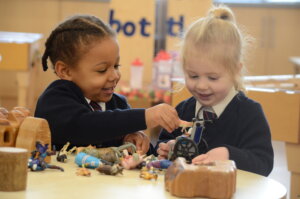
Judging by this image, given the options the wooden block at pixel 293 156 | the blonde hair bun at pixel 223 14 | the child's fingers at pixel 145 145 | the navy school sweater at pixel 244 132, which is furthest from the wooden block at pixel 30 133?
the wooden block at pixel 293 156

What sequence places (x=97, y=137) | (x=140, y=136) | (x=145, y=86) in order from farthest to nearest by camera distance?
(x=145, y=86) → (x=140, y=136) → (x=97, y=137)

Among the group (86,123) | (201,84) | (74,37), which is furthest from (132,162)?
(74,37)

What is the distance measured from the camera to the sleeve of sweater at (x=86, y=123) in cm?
141

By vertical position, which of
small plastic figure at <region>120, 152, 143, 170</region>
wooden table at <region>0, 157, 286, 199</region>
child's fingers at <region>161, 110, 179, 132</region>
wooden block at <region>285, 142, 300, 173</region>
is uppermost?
child's fingers at <region>161, 110, 179, 132</region>

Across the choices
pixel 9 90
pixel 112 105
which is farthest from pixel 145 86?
pixel 112 105

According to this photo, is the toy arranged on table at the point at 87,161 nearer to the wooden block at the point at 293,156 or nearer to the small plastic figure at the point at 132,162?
the small plastic figure at the point at 132,162

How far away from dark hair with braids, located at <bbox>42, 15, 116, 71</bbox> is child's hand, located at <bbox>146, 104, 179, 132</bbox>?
10.7 inches

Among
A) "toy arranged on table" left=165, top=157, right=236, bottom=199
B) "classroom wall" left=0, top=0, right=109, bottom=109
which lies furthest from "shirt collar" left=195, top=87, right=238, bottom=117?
"classroom wall" left=0, top=0, right=109, bottom=109

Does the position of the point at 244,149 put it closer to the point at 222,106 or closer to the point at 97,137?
the point at 222,106

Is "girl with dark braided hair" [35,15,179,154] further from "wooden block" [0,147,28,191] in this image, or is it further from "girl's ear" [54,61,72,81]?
"wooden block" [0,147,28,191]

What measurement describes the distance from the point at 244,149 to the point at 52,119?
456mm

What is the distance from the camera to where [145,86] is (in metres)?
5.04

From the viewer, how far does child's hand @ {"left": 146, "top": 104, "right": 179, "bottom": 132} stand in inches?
54.0

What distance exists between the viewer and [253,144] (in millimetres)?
1455
